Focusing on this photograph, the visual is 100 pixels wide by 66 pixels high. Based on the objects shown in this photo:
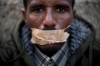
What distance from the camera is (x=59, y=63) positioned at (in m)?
2.30

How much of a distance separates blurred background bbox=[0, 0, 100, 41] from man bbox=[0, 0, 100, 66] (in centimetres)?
85

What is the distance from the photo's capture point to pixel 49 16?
2143mm

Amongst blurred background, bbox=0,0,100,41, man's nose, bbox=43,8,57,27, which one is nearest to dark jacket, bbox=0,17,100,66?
man's nose, bbox=43,8,57,27

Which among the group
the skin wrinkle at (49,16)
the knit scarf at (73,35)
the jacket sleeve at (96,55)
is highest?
the skin wrinkle at (49,16)

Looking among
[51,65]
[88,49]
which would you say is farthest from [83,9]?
[51,65]

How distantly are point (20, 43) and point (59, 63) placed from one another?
0.36 meters

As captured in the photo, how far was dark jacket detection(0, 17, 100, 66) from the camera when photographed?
2.29m

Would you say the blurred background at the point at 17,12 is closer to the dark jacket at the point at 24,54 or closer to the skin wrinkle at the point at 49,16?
the dark jacket at the point at 24,54

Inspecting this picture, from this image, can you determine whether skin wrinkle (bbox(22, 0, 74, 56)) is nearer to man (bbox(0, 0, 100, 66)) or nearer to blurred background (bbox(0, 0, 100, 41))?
man (bbox(0, 0, 100, 66))

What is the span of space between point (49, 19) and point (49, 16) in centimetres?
3

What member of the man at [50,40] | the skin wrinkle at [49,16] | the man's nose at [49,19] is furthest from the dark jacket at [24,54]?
the man's nose at [49,19]

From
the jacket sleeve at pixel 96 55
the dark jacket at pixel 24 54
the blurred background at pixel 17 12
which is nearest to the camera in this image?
the dark jacket at pixel 24 54

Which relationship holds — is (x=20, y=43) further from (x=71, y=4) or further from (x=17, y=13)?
(x=17, y=13)

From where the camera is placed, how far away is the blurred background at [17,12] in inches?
136
